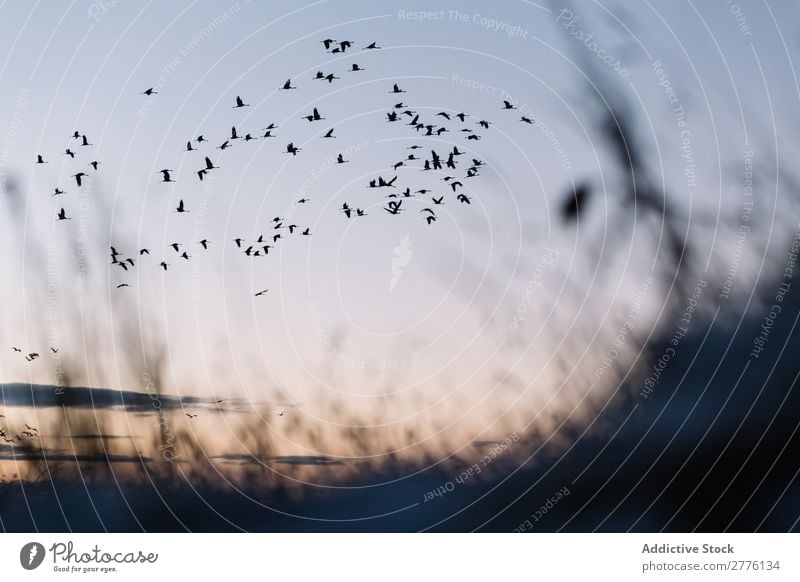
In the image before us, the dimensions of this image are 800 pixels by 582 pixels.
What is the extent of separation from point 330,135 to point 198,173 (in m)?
7.50

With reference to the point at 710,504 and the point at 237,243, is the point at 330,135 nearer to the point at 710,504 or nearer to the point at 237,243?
the point at 237,243

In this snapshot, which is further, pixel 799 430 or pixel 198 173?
pixel 799 430

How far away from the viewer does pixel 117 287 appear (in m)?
68.9

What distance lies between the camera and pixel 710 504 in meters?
74.8
